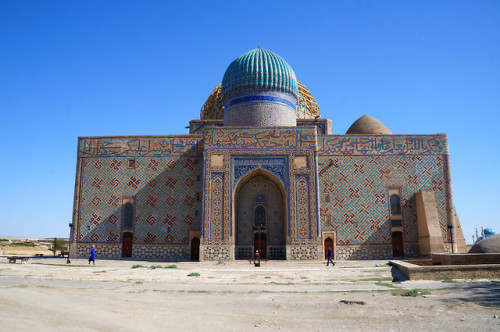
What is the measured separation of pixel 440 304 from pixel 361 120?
19.1m

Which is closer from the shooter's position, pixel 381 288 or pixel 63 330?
pixel 63 330

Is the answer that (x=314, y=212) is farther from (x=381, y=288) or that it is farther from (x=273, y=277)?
(x=381, y=288)

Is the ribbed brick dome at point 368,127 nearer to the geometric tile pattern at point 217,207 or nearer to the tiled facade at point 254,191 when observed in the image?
the tiled facade at point 254,191

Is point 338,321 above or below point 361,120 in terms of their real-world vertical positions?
below

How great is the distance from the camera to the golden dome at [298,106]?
84.4 feet

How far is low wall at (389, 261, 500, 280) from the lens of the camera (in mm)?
9547

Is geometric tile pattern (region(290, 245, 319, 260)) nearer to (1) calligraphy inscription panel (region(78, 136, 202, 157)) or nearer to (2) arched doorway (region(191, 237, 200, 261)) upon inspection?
(2) arched doorway (region(191, 237, 200, 261))

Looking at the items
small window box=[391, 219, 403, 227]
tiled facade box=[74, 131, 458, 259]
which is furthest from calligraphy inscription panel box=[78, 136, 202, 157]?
small window box=[391, 219, 403, 227]

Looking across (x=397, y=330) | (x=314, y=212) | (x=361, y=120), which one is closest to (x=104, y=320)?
(x=397, y=330)

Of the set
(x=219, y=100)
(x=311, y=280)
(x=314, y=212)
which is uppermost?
(x=219, y=100)

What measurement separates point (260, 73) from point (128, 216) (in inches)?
393

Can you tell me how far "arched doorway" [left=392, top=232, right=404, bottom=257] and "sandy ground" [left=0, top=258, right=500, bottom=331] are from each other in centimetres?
928

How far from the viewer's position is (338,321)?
5410mm

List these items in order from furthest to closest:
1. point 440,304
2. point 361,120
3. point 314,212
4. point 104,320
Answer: point 361,120, point 314,212, point 440,304, point 104,320
